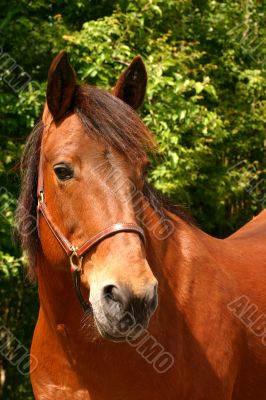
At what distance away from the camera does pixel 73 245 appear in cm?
263

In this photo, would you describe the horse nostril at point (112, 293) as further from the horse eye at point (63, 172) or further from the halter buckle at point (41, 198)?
the halter buckle at point (41, 198)

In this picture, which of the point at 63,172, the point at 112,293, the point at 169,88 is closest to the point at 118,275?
the point at 112,293

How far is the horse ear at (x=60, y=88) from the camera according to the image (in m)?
2.78

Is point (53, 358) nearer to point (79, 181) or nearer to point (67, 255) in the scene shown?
point (67, 255)

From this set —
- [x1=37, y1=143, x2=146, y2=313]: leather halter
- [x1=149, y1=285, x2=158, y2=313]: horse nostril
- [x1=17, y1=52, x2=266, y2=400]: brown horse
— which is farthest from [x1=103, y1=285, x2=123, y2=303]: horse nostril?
[x1=37, y1=143, x2=146, y2=313]: leather halter

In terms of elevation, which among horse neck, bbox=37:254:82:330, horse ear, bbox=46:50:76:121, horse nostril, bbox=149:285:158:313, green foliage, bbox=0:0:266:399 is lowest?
green foliage, bbox=0:0:266:399

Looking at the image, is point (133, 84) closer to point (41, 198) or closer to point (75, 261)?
point (41, 198)

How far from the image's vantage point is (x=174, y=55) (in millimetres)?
7016

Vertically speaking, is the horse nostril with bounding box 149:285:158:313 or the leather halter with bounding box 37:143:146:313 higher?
the leather halter with bounding box 37:143:146:313

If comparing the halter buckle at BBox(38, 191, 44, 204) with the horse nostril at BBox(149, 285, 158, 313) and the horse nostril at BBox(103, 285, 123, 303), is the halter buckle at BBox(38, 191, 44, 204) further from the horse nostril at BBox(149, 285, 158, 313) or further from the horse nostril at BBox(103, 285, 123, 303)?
the horse nostril at BBox(149, 285, 158, 313)

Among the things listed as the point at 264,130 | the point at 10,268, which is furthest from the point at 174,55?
the point at 10,268

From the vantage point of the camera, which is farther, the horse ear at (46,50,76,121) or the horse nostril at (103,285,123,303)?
the horse ear at (46,50,76,121)

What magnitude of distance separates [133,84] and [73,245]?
922 mm

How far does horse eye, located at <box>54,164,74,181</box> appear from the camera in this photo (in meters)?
2.63
